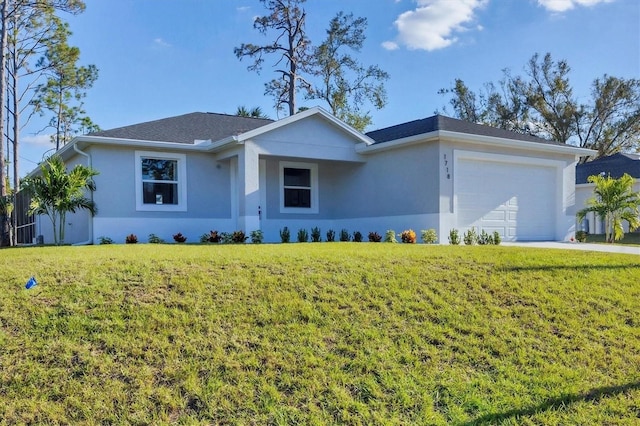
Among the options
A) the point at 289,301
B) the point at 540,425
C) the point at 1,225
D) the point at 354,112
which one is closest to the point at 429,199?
the point at 289,301

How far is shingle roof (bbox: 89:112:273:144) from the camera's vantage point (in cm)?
1404

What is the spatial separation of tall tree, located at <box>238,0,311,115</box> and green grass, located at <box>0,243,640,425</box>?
2304 cm

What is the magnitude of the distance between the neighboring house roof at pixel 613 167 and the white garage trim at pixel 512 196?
10438 mm

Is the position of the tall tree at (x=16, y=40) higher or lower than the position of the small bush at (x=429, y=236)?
higher

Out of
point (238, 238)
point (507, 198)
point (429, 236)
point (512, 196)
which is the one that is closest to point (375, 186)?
point (429, 236)

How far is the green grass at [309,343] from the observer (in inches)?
172

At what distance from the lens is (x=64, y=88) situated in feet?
105

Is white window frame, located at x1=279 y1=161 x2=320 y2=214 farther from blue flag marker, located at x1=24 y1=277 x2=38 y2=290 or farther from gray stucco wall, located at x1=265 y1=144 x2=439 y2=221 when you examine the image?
blue flag marker, located at x1=24 y1=277 x2=38 y2=290

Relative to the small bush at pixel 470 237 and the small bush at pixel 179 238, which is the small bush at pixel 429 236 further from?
the small bush at pixel 179 238

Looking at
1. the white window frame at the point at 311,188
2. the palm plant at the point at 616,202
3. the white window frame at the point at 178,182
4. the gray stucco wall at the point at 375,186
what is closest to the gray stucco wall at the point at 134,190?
the white window frame at the point at 178,182

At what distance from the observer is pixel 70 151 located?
48.7ft

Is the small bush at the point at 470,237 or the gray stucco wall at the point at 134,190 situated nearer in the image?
the small bush at the point at 470,237

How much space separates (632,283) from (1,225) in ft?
60.4

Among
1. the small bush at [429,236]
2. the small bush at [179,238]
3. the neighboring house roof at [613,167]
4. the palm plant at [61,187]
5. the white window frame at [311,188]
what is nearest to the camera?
the palm plant at [61,187]
